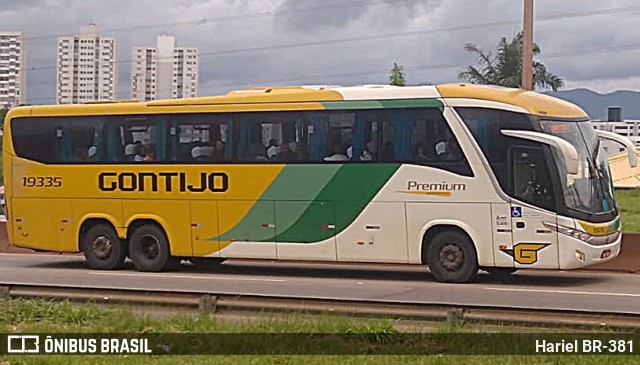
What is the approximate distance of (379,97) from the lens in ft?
60.7

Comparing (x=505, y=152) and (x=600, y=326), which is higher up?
(x=505, y=152)

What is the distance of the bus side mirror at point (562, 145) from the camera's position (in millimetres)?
17094

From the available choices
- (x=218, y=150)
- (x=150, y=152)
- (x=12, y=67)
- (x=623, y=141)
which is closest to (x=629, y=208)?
(x=623, y=141)

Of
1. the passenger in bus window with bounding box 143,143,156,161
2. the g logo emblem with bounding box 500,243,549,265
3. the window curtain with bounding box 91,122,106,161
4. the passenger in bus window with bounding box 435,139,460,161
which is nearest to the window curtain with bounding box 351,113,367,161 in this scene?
the passenger in bus window with bounding box 435,139,460,161

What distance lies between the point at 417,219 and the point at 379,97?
2221 mm

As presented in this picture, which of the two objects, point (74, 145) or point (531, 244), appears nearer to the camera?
point (531, 244)

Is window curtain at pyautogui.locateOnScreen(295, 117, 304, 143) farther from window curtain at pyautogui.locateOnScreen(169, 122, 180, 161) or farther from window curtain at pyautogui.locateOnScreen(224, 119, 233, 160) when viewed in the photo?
window curtain at pyautogui.locateOnScreen(169, 122, 180, 161)

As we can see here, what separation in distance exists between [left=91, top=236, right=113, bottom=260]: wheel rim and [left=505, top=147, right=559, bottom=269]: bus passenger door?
313 inches

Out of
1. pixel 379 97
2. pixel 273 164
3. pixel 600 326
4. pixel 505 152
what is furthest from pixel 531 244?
pixel 600 326

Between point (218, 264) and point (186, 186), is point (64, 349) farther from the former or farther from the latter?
point (218, 264)

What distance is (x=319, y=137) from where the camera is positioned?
61.8 feet

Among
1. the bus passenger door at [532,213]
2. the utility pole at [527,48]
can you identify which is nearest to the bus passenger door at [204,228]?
the bus passenger door at [532,213]

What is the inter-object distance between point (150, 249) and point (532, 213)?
7534 millimetres

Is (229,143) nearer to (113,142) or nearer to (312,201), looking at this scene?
(312,201)
